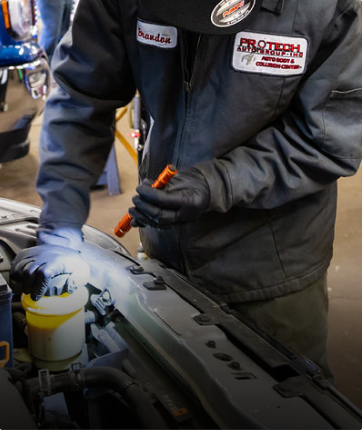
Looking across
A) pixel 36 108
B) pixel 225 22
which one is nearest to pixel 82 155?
pixel 225 22

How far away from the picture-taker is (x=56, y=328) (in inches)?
54.6

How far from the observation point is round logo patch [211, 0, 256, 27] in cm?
131

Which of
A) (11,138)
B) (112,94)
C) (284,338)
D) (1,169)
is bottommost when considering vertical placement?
(1,169)

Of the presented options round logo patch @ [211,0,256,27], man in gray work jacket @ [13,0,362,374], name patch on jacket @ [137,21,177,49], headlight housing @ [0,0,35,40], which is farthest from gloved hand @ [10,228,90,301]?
headlight housing @ [0,0,35,40]

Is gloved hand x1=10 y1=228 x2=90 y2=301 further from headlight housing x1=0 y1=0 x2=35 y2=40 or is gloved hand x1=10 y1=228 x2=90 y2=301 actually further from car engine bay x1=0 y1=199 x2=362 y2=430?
headlight housing x1=0 y1=0 x2=35 y2=40

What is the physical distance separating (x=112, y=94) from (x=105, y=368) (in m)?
0.83

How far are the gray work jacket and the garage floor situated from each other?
1.09 meters

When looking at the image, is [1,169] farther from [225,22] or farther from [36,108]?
[225,22]

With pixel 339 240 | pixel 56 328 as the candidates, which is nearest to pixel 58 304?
pixel 56 328

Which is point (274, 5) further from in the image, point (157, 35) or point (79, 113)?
point (79, 113)

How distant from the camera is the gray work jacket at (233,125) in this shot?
1456 mm

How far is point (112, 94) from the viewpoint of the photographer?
171cm

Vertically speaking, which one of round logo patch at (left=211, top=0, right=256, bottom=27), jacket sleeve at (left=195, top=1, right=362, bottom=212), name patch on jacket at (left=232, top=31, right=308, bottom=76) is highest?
round logo patch at (left=211, top=0, right=256, bottom=27)

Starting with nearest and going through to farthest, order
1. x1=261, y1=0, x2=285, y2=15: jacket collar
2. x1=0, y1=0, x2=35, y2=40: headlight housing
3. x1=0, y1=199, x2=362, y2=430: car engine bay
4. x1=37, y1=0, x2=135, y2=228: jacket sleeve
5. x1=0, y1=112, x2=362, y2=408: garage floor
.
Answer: x1=0, y1=199, x2=362, y2=430: car engine bay < x1=261, y1=0, x2=285, y2=15: jacket collar < x1=37, y1=0, x2=135, y2=228: jacket sleeve < x1=0, y1=112, x2=362, y2=408: garage floor < x1=0, y1=0, x2=35, y2=40: headlight housing
